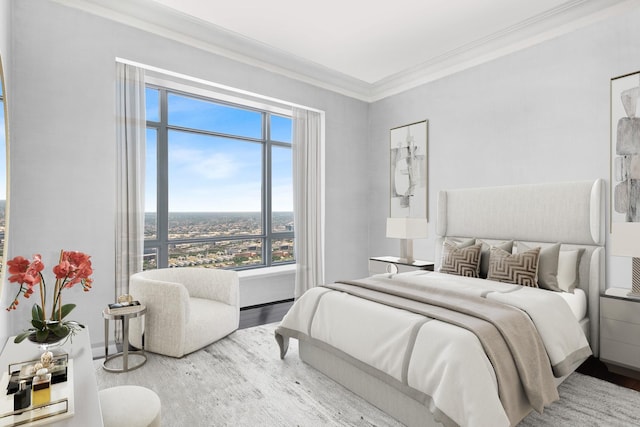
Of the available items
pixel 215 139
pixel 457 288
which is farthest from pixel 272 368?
pixel 215 139

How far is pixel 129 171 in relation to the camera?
10.9 feet

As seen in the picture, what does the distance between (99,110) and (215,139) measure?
5.21 feet

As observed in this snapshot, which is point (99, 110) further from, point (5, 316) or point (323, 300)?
point (323, 300)

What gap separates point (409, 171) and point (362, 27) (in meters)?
1.92

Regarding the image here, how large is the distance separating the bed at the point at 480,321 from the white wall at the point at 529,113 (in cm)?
24

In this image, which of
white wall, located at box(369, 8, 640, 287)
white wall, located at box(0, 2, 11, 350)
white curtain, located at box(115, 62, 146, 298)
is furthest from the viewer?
white curtain, located at box(115, 62, 146, 298)

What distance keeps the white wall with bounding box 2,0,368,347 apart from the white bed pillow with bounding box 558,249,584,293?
12.8 feet

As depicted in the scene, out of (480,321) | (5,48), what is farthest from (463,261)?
(5,48)

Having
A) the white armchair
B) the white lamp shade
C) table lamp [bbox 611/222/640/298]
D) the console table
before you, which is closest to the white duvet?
table lamp [bbox 611/222/640/298]

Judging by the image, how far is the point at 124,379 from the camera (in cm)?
254

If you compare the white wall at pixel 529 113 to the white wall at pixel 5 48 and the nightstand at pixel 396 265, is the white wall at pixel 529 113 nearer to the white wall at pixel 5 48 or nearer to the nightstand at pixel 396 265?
the nightstand at pixel 396 265

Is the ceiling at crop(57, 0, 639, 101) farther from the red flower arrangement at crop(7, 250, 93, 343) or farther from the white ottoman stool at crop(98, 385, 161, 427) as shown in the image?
the white ottoman stool at crop(98, 385, 161, 427)

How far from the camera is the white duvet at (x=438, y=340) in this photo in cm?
168

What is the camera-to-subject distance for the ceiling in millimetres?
3107
